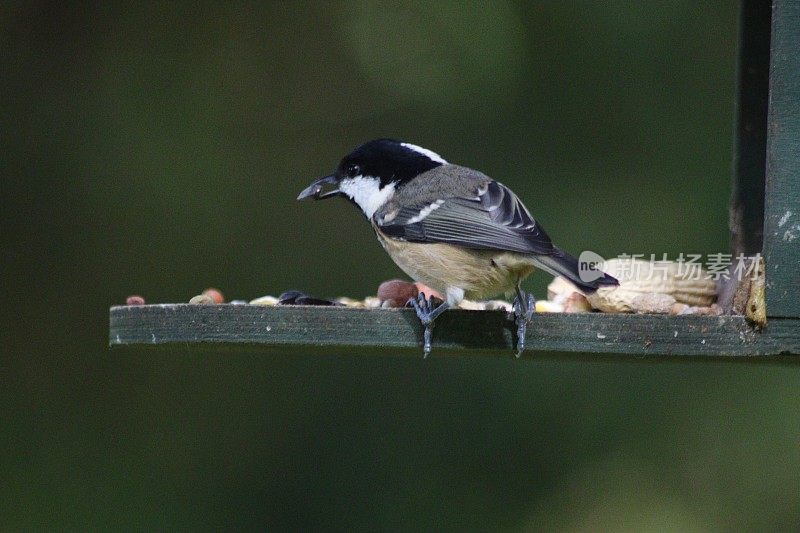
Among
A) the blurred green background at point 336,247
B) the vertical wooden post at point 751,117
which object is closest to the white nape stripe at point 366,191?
the vertical wooden post at point 751,117

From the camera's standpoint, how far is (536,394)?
4953 mm

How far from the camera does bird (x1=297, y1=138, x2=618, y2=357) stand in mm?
2605

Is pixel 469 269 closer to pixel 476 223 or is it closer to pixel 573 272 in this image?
pixel 476 223

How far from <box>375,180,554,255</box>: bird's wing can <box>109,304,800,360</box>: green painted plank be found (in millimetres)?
205

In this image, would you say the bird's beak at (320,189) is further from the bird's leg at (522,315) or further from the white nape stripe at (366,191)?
the bird's leg at (522,315)

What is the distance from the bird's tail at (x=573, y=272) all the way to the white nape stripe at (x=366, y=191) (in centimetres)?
75

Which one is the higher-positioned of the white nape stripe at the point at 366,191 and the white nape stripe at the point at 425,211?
the white nape stripe at the point at 366,191

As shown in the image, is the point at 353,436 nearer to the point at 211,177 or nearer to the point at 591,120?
the point at 211,177

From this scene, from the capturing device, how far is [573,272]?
2523mm

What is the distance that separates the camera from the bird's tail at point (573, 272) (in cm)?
248

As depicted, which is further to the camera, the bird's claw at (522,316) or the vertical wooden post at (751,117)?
the vertical wooden post at (751,117)

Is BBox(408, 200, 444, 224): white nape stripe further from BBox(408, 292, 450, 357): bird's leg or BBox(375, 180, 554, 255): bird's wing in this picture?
BBox(408, 292, 450, 357): bird's leg

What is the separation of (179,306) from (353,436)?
257cm

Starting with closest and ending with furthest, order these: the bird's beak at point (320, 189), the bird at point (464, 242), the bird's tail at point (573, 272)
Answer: the bird's tail at point (573, 272)
the bird at point (464, 242)
the bird's beak at point (320, 189)
